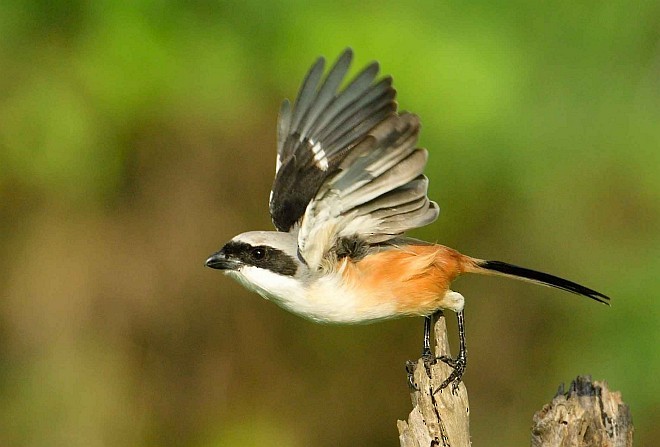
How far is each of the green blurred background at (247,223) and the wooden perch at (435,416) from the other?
7.40 feet

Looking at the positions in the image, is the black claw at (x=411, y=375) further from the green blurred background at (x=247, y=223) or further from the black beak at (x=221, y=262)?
the green blurred background at (x=247, y=223)

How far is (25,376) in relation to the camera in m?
6.29

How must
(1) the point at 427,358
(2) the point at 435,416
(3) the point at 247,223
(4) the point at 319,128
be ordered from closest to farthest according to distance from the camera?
(2) the point at 435,416
(1) the point at 427,358
(4) the point at 319,128
(3) the point at 247,223

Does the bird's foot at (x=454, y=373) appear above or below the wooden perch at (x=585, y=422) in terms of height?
above

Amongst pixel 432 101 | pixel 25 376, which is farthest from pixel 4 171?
pixel 432 101

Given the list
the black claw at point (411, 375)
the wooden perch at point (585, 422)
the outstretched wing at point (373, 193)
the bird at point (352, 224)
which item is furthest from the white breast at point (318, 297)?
the wooden perch at point (585, 422)

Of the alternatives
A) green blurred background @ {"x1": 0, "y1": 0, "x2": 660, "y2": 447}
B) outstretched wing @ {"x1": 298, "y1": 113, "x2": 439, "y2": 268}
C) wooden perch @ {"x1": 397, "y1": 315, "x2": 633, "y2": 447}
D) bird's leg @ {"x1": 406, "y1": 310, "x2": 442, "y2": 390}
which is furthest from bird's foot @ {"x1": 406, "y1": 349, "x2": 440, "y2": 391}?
green blurred background @ {"x1": 0, "y1": 0, "x2": 660, "y2": 447}

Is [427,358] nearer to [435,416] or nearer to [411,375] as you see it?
[411,375]

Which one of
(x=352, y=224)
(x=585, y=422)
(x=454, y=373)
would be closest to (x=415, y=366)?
(x=454, y=373)

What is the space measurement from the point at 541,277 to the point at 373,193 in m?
0.91

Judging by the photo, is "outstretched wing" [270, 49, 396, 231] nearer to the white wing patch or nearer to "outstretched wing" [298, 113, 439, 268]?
the white wing patch

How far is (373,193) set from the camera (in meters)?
4.05

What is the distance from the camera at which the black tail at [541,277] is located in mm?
4445

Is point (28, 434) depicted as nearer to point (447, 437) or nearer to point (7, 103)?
point (7, 103)
